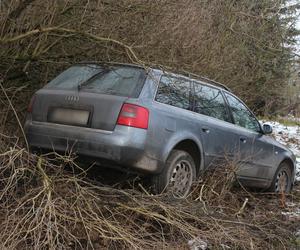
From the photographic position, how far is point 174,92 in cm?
628

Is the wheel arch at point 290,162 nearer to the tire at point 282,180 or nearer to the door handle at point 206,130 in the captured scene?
the tire at point 282,180

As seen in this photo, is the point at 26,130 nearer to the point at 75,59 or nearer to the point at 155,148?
the point at 155,148

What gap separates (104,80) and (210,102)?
1.67 meters

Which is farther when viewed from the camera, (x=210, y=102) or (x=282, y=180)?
(x=282, y=180)

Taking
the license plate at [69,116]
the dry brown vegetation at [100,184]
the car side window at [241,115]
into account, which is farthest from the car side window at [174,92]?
the car side window at [241,115]

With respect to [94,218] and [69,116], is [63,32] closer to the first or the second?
[69,116]

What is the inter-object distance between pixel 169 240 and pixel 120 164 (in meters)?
1.05

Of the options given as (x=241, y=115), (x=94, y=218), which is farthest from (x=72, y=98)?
(x=241, y=115)

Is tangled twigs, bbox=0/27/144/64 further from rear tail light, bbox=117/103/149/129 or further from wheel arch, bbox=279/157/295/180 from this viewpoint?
wheel arch, bbox=279/157/295/180

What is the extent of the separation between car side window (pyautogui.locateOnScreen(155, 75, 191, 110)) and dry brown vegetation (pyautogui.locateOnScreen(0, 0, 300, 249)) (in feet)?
1.04

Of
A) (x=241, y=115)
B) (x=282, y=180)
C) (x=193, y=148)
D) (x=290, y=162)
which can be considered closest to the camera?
(x=193, y=148)

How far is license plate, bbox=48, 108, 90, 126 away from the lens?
18.6 feet

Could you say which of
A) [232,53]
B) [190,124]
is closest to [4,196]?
[190,124]

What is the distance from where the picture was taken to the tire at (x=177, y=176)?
19.0ft
